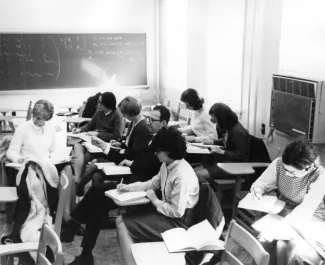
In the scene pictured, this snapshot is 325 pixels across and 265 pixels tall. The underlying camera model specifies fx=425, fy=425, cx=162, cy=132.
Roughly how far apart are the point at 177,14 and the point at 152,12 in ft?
3.17

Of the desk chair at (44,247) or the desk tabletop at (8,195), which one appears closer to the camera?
the desk chair at (44,247)

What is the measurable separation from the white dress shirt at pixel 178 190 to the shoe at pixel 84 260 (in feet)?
2.59

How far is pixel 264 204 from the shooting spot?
9.34ft

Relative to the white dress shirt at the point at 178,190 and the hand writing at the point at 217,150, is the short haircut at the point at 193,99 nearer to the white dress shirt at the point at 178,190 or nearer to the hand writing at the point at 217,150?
the hand writing at the point at 217,150

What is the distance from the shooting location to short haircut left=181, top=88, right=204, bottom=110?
15.8 ft

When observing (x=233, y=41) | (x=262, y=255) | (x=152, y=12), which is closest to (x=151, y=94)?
(x=152, y=12)

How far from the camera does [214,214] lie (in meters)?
2.55

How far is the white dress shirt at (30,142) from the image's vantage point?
12.4ft

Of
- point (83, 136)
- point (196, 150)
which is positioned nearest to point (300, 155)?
point (196, 150)

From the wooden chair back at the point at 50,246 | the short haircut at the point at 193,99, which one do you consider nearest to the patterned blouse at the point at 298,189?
the wooden chair back at the point at 50,246

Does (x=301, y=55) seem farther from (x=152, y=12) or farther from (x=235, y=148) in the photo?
(x=152, y=12)

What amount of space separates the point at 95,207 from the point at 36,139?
39.2 inches

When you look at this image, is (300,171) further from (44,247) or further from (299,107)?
(44,247)

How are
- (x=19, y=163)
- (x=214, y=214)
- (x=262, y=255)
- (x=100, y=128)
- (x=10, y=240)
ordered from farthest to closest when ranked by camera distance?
1. (x=100, y=128)
2. (x=19, y=163)
3. (x=10, y=240)
4. (x=214, y=214)
5. (x=262, y=255)
